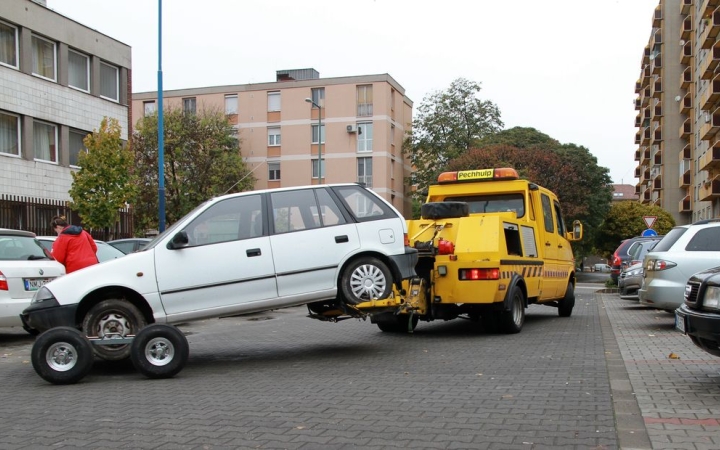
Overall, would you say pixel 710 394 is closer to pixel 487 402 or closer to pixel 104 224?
pixel 487 402

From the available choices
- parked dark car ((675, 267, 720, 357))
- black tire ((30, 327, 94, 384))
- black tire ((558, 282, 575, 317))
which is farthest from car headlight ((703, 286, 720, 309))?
black tire ((558, 282, 575, 317))

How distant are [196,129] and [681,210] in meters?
38.4

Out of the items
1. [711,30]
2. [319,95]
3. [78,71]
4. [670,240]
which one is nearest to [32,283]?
[670,240]

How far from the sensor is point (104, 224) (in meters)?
23.3

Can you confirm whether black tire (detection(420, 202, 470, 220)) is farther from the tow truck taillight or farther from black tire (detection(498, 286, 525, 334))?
black tire (detection(498, 286, 525, 334))

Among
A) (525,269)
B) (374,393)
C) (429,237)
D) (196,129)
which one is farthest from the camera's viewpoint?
(196,129)

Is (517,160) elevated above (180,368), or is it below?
above

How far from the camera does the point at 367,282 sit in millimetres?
9312

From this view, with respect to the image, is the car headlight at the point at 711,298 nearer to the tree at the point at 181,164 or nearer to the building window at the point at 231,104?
the tree at the point at 181,164

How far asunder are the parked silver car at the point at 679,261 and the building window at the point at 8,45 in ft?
70.7

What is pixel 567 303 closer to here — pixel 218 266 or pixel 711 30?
pixel 218 266

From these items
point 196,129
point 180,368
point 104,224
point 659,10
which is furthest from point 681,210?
point 180,368

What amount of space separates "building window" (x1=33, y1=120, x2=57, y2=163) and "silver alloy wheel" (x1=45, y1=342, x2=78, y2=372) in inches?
803

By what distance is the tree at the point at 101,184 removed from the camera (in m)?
23.0
